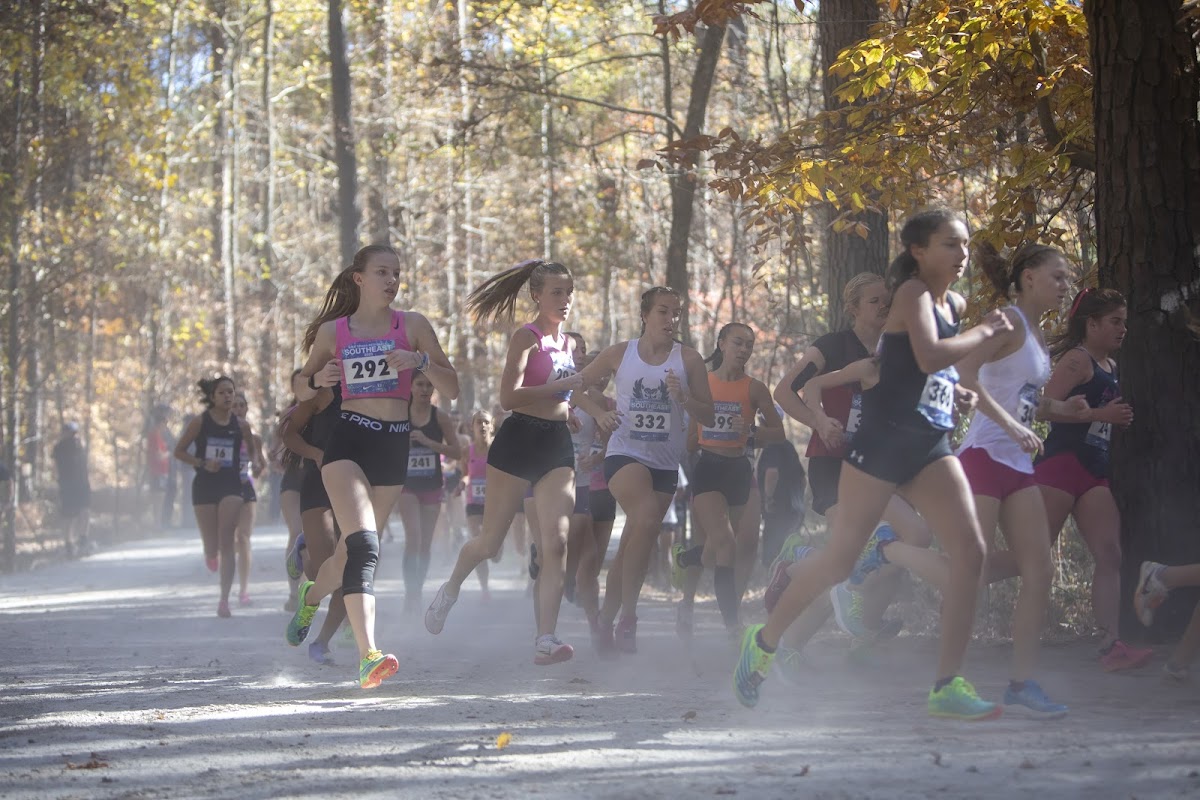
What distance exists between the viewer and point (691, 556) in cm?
1012

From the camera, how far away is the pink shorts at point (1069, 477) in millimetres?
8219

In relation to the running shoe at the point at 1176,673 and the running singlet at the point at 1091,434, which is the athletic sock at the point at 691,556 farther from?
the running shoe at the point at 1176,673

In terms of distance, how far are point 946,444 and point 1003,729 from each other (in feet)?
3.68

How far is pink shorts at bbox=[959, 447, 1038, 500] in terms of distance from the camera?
6.60m

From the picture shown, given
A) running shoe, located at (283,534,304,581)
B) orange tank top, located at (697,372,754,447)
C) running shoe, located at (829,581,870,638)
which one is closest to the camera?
running shoe, located at (829,581,870,638)

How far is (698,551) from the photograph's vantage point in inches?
399

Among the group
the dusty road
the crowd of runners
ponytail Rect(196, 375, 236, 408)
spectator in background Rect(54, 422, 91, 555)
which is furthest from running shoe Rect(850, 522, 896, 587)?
spectator in background Rect(54, 422, 91, 555)

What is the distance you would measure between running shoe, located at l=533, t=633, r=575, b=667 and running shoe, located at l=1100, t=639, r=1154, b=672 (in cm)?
274

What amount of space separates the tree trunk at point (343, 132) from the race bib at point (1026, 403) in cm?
1557

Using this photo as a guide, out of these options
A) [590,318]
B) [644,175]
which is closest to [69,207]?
[644,175]

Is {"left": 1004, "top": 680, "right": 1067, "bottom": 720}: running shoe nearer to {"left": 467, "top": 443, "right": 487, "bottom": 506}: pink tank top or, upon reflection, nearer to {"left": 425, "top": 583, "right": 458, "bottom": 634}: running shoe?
{"left": 425, "top": 583, "right": 458, "bottom": 634}: running shoe

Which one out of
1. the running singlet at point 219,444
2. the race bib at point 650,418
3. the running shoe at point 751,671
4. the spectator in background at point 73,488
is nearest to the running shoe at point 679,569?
the race bib at point 650,418

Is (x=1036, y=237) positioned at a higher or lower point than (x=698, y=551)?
higher

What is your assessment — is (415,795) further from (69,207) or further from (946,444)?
(69,207)
